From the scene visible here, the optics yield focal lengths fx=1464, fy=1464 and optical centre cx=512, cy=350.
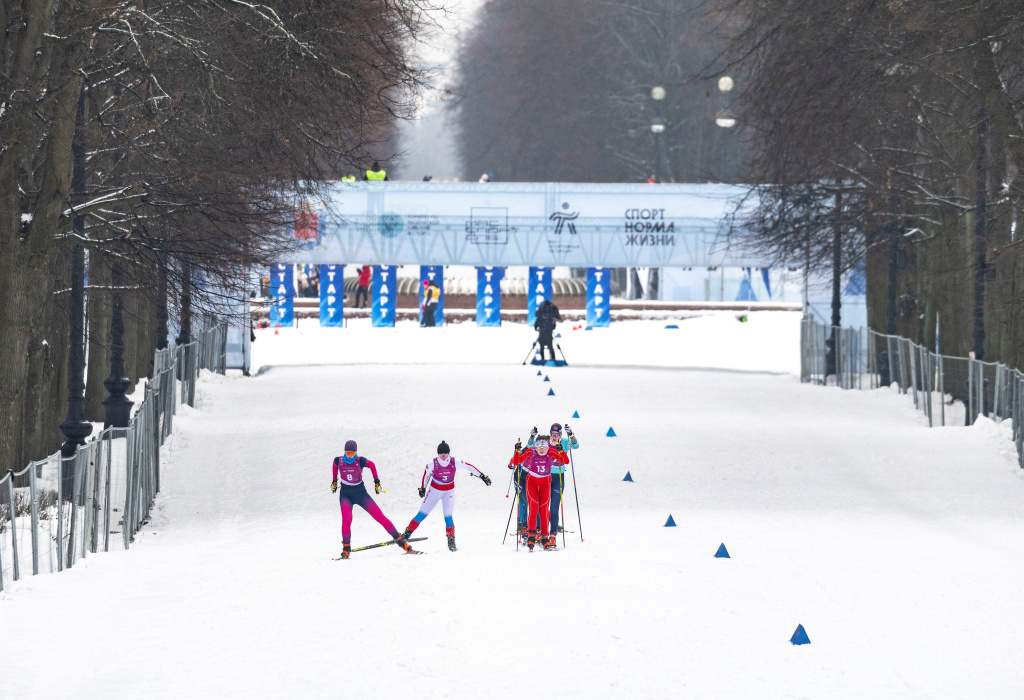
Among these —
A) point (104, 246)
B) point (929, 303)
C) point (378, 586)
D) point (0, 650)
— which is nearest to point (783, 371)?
point (929, 303)

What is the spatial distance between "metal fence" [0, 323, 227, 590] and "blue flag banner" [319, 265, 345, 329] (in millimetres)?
31641

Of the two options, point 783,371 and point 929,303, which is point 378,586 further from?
point 783,371

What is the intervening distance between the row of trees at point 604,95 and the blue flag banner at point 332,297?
27.6 meters

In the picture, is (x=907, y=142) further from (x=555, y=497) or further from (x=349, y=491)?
(x=349, y=491)

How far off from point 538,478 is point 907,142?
17198 millimetres

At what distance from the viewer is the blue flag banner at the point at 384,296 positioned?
51.7 m

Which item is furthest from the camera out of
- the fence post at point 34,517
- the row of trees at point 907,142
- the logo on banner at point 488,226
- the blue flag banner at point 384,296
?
the blue flag banner at point 384,296

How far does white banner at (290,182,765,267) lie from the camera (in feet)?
159

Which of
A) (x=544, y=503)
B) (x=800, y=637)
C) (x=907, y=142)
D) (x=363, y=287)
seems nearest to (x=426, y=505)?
(x=544, y=503)

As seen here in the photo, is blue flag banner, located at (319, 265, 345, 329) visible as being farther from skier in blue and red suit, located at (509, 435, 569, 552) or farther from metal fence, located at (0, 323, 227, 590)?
skier in blue and red suit, located at (509, 435, 569, 552)

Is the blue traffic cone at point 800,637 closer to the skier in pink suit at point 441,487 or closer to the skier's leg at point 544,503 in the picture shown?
the skier's leg at point 544,503

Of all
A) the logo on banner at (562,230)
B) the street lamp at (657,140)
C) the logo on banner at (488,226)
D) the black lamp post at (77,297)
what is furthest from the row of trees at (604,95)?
the black lamp post at (77,297)

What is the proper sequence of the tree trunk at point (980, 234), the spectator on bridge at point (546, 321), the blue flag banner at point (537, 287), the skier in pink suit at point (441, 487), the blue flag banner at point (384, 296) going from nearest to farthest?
the skier in pink suit at point (441, 487)
the tree trunk at point (980, 234)
the spectator on bridge at point (546, 321)
the blue flag banner at point (384, 296)
the blue flag banner at point (537, 287)

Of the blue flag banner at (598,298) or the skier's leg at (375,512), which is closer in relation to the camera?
the skier's leg at (375,512)
